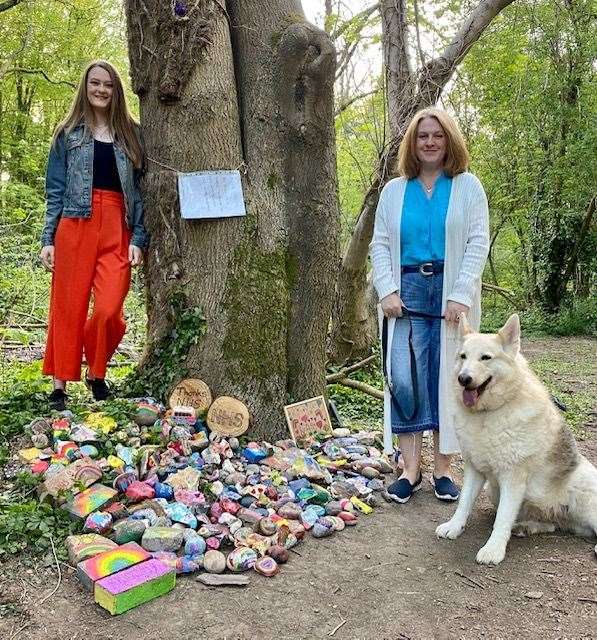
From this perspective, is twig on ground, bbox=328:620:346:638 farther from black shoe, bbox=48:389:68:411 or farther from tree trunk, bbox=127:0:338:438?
black shoe, bbox=48:389:68:411

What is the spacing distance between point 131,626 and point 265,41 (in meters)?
3.80

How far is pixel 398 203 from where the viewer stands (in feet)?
12.3

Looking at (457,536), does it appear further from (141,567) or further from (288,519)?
(141,567)

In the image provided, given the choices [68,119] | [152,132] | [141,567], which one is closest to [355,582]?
→ [141,567]

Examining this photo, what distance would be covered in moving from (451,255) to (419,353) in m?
0.62

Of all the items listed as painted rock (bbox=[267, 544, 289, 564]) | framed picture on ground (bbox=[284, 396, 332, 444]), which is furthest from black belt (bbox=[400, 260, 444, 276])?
painted rock (bbox=[267, 544, 289, 564])

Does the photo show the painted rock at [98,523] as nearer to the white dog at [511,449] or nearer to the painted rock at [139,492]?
the painted rock at [139,492]

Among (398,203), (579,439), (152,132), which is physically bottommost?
(579,439)

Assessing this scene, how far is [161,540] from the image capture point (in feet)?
9.87

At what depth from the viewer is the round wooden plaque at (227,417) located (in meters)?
4.11

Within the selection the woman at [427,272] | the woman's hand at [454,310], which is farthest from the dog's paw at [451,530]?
the woman's hand at [454,310]

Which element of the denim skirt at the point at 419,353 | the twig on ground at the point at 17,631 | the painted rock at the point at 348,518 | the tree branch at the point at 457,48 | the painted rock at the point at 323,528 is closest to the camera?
the twig on ground at the point at 17,631

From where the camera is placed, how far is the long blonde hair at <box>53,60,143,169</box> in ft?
13.9

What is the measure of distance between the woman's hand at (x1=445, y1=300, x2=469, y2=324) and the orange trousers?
7.20ft
